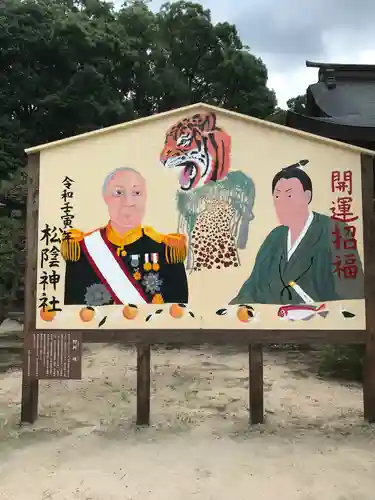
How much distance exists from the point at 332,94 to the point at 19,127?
1254 centimetres

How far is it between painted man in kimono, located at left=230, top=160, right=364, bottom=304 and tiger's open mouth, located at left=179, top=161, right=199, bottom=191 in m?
0.85

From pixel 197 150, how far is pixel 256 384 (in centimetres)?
259

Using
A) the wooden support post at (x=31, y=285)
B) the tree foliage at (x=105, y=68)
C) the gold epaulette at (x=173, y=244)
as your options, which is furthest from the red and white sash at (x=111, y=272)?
the tree foliage at (x=105, y=68)

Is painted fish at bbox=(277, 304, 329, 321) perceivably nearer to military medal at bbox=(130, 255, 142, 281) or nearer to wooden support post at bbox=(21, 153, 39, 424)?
military medal at bbox=(130, 255, 142, 281)

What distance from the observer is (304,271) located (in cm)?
482

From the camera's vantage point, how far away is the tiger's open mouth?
4.98 meters

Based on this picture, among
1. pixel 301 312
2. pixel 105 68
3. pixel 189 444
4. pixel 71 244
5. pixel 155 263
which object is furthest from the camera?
pixel 105 68

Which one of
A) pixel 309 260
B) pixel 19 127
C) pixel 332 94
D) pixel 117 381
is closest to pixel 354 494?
pixel 309 260

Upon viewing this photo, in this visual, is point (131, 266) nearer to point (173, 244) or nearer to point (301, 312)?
point (173, 244)

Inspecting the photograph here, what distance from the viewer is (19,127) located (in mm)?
17453

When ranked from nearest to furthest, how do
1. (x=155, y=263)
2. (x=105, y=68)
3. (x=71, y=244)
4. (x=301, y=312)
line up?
(x=301, y=312), (x=155, y=263), (x=71, y=244), (x=105, y=68)

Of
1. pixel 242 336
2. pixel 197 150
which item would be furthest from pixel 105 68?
pixel 242 336

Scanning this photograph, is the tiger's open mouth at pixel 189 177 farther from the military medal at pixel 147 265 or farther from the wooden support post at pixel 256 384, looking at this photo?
the wooden support post at pixel 256 384

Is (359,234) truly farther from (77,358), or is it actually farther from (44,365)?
(44,365)
